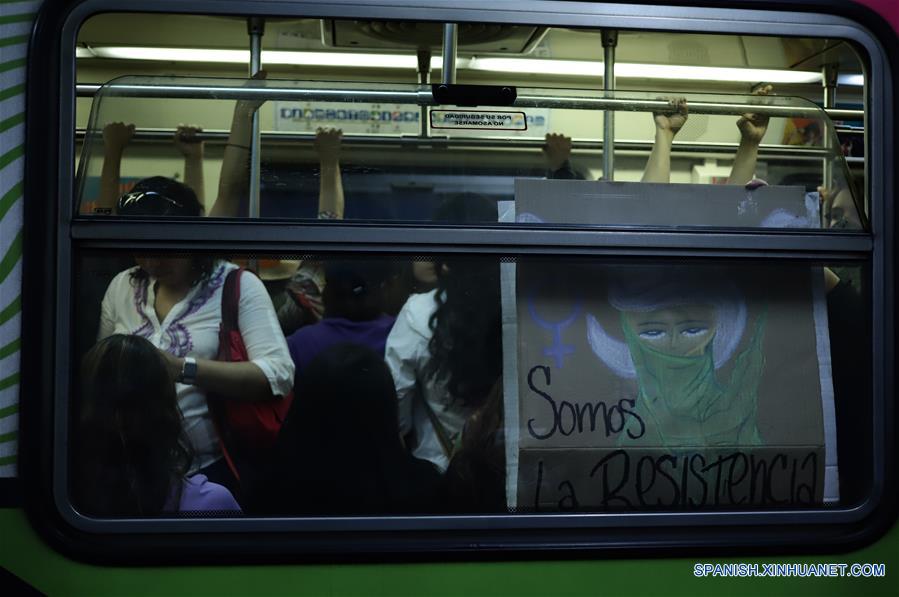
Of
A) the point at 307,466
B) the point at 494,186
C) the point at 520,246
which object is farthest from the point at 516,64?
the point at 307,466

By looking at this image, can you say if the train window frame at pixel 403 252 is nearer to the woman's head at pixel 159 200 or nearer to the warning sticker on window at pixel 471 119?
the woman's head at pixel 159 200

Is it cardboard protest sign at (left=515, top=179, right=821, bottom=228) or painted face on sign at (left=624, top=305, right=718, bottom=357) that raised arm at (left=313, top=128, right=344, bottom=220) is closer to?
cardboard protest sign at (left=515, top=179, right=821, bottom=228)

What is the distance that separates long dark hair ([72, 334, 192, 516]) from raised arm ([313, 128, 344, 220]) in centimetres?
50

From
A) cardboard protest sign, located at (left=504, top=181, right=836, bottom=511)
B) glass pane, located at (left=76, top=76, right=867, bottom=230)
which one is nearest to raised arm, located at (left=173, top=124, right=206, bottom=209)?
glass pane, located at (left=76, top=76, right=867, bottom=230)

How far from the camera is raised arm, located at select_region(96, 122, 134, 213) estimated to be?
1.96 m

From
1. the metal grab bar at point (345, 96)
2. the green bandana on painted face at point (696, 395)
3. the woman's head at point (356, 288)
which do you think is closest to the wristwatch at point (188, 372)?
the woman's head at point (356, 288)

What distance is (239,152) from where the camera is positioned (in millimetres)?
2074

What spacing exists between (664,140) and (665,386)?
1.99 ft

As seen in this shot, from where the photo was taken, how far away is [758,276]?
2.12 meters

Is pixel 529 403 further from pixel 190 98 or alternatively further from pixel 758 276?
pixel 190 98

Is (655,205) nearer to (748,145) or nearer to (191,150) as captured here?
(748,145)

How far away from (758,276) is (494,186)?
2.18 ft

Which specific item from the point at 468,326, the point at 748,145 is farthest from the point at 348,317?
the point at 748,145

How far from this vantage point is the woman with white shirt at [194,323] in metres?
1.98
